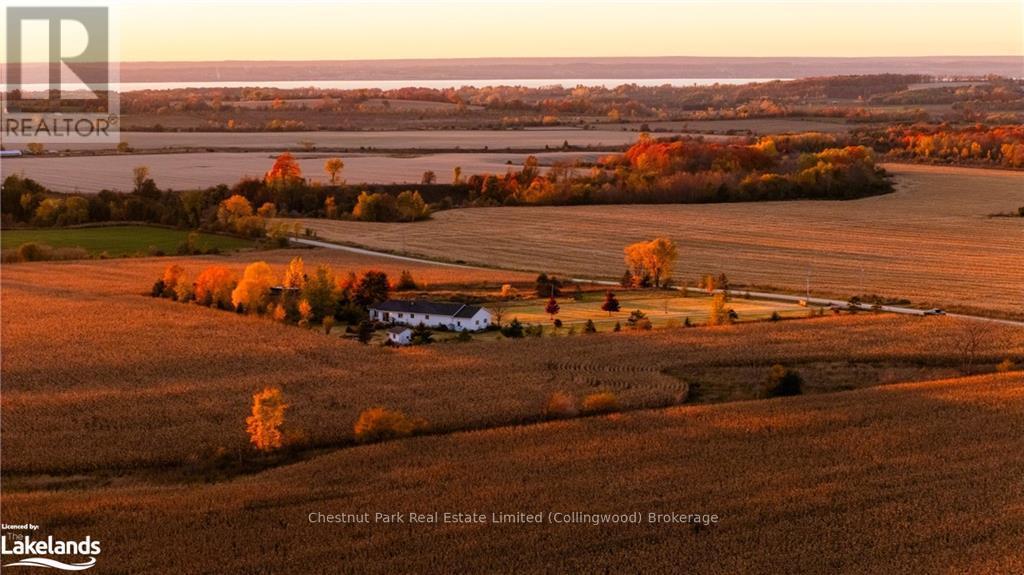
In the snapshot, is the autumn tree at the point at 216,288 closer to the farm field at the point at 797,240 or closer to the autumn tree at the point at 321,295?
the autumn tree at the point at 321,295

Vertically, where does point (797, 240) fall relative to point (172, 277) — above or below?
above

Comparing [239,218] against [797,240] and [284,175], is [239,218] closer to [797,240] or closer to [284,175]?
[284,175]

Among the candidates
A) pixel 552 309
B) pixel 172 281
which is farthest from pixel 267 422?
pixel 172 281

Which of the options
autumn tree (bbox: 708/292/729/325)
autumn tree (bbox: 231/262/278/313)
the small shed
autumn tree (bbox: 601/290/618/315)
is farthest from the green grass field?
autumn tree (bbox: 708/292/729/325)

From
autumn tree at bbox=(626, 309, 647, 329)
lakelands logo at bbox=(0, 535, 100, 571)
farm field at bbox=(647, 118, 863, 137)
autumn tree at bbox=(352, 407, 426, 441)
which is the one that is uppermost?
farm field at bbox=(647, 118, 863, 137)

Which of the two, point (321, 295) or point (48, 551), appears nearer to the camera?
point (48, 551)

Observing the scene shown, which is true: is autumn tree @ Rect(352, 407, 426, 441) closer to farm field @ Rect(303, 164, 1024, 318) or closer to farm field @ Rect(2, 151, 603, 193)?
farm field @ Rect(303, 164, 1024, 318)

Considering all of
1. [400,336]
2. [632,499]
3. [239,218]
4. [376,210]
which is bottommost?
[632,499]
